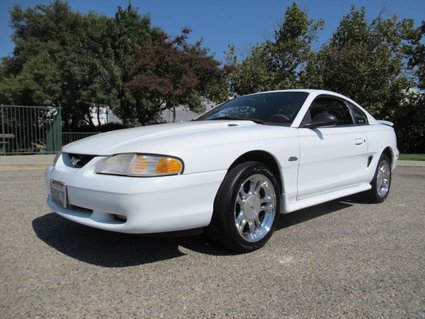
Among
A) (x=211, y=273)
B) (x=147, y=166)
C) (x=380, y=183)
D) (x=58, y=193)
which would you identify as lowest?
(x=211, y=273)

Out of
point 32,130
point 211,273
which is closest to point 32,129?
point 32,130

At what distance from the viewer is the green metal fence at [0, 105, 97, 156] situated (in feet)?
46.8

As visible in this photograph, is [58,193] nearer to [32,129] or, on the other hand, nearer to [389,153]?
[389,153]

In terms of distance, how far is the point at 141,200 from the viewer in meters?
2.72

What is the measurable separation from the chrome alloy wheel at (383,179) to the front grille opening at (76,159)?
12.6 ft

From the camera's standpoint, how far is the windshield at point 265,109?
4055 mm

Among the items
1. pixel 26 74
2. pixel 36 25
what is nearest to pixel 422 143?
pixel 26 74

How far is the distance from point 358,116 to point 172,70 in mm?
13729

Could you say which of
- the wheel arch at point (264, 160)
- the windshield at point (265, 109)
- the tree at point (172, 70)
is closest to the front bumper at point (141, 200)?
the wheel arch at point (264, 160)

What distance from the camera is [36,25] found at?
2942cm

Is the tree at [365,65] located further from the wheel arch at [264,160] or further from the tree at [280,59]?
the wheel arch at [264,160]

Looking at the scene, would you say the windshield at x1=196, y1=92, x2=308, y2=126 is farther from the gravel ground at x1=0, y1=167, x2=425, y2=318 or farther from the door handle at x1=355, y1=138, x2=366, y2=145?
the gravel ground at x1=0, y1=167, x2=425, y2=318

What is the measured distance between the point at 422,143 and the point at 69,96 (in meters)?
18.3

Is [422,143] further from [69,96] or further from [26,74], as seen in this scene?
[26,74]
